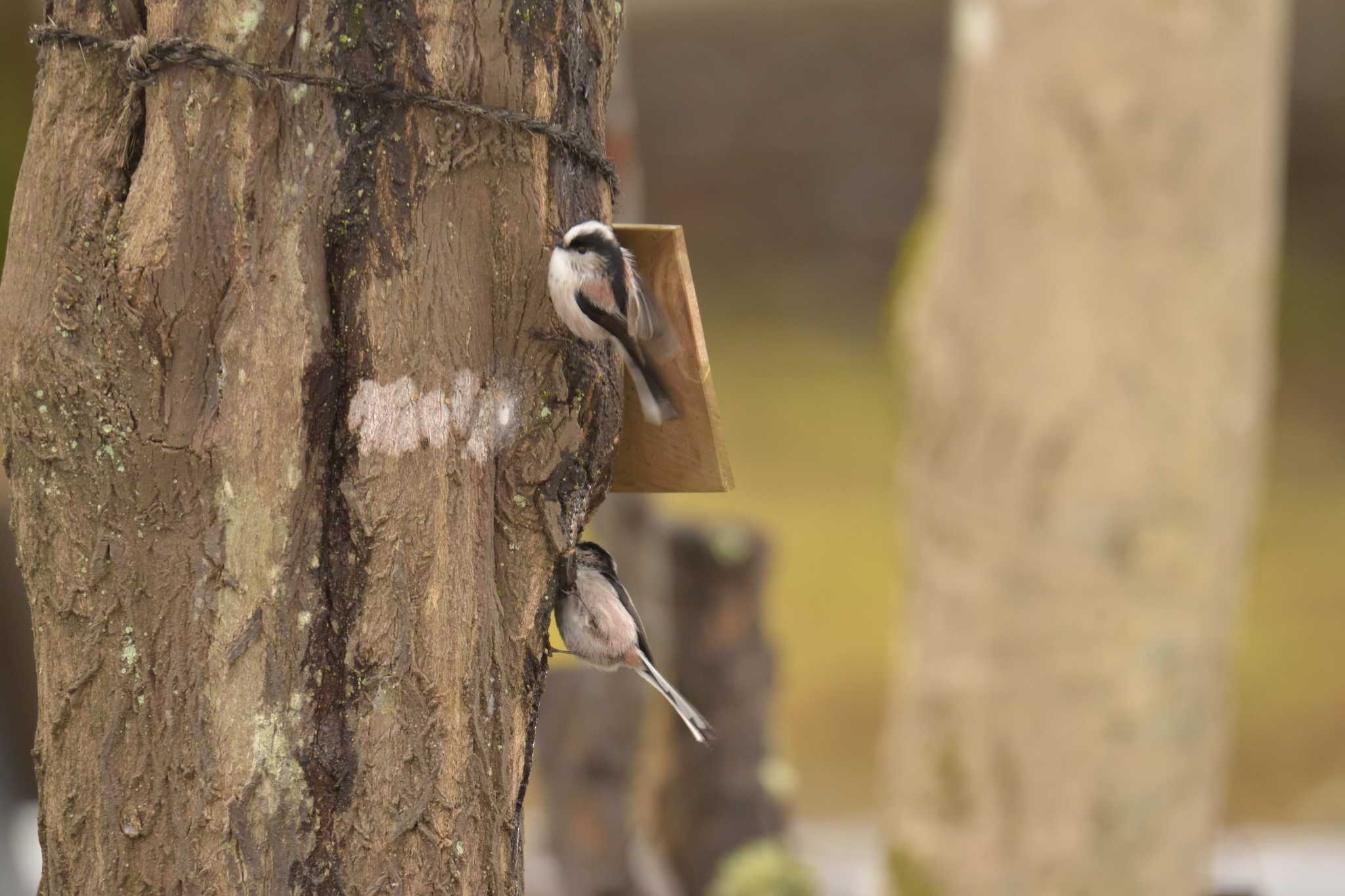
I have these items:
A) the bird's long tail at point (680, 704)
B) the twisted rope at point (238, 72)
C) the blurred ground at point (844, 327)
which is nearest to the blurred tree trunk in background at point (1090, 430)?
the bird's long tail at point (680, 704)

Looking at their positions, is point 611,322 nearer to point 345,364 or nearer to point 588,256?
point 588,256

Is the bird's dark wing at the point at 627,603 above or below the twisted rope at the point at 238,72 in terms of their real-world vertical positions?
below

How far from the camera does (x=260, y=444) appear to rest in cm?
125

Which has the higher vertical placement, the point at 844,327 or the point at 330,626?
the point at 844,327

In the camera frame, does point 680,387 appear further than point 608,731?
No

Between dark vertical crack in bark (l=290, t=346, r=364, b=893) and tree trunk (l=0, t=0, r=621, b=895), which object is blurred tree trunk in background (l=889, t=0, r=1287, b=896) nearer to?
tree trunk (l=0, t=0, r=621, b=895)

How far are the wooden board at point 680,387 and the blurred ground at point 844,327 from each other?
6.19 m

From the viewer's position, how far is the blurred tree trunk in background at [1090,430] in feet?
10.0

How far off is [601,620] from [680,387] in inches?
14.5

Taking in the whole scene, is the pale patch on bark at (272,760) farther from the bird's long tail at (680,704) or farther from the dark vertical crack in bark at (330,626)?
the bird's long tail at (680,704)

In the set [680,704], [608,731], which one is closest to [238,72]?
[680,704]

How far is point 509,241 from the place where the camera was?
135cm

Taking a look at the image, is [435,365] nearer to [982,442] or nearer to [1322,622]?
[982,442]

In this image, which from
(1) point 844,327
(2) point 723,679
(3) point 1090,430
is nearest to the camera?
(3) point 1090,430
